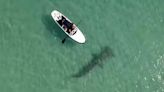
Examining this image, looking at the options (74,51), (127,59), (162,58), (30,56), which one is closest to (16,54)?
(30,56)

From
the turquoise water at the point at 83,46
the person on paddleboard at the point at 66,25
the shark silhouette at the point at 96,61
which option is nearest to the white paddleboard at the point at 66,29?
the person on paddleboard at the point at 66,25

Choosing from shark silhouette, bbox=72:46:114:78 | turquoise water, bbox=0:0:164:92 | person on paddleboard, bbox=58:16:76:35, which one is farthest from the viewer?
person on paddleboard, bbox=58:16:76:35

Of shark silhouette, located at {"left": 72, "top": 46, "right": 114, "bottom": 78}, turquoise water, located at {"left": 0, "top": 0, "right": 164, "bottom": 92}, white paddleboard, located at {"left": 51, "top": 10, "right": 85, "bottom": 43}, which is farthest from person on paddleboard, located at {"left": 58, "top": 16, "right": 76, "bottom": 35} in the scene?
shark silhouette, located at {"left": 72, "top": 46, "right": 114, "bottom": 78}

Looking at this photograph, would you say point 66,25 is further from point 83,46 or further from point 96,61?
point 96,61

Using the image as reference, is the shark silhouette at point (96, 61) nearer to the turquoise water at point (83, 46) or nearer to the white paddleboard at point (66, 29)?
the turquoise water at point (83, 46)

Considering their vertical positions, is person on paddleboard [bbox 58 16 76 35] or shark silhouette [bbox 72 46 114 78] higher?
person on paddleboard [bbox 58 16 76 35]

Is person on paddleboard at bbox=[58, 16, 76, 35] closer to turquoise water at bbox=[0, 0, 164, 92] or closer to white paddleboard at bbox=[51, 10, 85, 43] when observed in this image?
white paddleboard at bbox=[51, 10, 85, 43]
